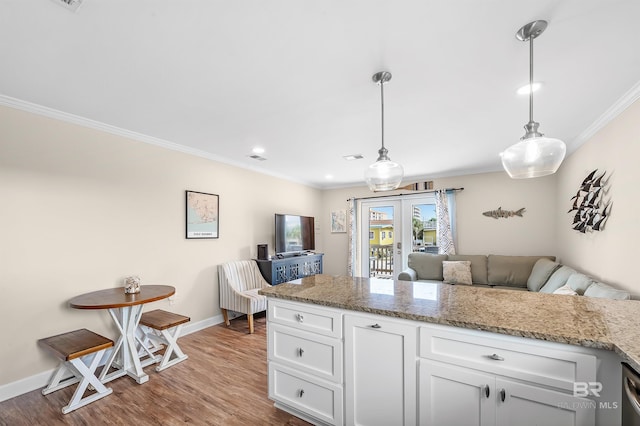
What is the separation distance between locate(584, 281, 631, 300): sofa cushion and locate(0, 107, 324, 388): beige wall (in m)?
4.10

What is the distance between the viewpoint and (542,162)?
1.54 m

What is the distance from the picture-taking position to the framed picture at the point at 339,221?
6.36 m

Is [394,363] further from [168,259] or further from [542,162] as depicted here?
[168,259]

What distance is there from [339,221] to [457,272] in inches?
109

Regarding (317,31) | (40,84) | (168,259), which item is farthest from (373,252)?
(40,84)

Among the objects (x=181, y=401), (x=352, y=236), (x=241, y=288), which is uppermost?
(x=352, y=236)

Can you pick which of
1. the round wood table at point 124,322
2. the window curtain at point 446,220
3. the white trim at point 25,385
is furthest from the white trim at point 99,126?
the window curtain at point 446,220

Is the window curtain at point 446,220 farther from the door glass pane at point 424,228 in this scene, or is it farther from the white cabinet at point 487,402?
the white cabinet at point 487,402

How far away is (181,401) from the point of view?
2215mm

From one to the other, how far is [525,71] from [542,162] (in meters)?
0.80

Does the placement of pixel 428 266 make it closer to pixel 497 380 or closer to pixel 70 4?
pixel 497 380

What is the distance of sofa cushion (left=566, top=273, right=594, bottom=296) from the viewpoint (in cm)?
237

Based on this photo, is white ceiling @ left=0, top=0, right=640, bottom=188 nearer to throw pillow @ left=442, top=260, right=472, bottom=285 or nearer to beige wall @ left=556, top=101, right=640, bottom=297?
beige wall @ left=556, top=101, right=640, bottom=297

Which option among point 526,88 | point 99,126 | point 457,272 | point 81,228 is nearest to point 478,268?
point 457,272
